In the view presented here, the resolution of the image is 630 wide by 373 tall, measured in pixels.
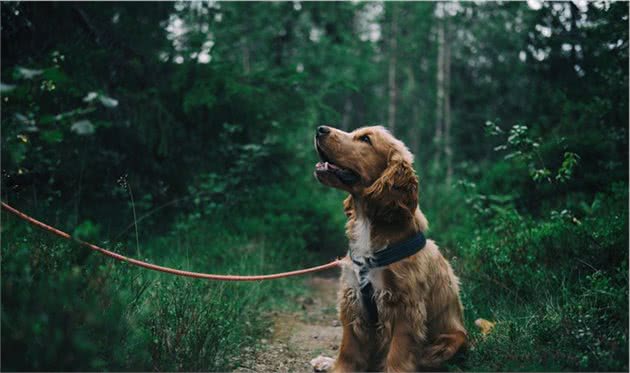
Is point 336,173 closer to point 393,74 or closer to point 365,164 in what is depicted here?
point 365,164

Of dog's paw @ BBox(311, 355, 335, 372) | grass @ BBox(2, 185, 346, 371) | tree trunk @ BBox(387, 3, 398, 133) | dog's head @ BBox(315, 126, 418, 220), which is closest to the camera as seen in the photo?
grass @ BBox(2, 185, 346, 371)

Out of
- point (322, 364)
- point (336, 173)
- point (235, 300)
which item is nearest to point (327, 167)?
point (336, 173)

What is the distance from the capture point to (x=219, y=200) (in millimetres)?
7824

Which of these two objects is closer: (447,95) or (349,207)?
(349,207)

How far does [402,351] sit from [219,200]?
494 centimetres

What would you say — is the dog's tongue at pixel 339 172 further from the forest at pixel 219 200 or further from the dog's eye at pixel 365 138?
the forest at pixel 219 200

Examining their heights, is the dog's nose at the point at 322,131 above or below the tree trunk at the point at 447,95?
below

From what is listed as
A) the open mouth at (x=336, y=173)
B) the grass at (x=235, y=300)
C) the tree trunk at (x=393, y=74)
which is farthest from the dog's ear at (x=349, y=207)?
the tree trunk at (x=393, y=74)

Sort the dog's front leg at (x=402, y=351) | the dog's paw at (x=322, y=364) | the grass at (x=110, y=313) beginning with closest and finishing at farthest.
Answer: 1. the grass at (x=110, y=313)
2. the dog's front leg at (x=402, y=351)
3. the dog's paw at (x=322, y=364)

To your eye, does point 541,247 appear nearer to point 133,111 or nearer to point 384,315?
point 384,315

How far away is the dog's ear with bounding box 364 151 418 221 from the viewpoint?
12.2ft

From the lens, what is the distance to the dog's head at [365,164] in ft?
12.4

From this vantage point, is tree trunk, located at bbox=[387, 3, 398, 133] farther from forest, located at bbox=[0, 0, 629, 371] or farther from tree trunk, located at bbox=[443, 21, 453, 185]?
forest, located at bbox=[0, 0, 629, 371]

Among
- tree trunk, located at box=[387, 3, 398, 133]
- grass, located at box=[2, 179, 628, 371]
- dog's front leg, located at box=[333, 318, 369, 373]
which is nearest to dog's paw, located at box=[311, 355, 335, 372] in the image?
dog's front leg, located at box=[333, 318, 369, 373]
